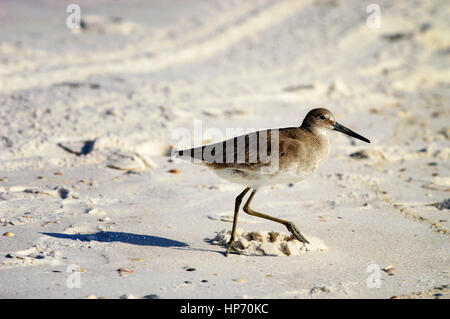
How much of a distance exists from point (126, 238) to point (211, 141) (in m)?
2.86

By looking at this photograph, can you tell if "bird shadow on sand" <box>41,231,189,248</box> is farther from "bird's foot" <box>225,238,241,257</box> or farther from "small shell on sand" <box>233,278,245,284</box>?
"small shell on sand" <box>233,278,245,284</box>

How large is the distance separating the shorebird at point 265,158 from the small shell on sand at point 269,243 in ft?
0.25

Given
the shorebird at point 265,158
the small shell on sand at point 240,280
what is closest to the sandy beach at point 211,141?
the small shell on sand at point 240,280

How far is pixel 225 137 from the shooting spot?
7430 mm

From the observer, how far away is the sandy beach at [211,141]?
4125 millimetres

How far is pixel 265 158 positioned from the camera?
450 centimetres

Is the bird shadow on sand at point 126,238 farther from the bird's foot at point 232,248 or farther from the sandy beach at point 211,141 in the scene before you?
the bird's foot at point 232,248

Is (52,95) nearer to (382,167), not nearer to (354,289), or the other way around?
(382,167)

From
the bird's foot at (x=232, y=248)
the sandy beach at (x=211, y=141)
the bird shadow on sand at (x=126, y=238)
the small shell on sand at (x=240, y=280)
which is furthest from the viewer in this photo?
the bird shadow on sand at (x=126, y=238)

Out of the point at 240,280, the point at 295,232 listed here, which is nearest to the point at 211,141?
the point at 295,232

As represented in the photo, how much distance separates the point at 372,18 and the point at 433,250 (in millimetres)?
8964

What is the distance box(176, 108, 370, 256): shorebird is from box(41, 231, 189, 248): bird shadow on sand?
1.63 feet

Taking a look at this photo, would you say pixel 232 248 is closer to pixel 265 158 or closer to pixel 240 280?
pixel 240 280

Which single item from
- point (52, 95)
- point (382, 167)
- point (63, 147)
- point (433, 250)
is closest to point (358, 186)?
point (382, 167)
